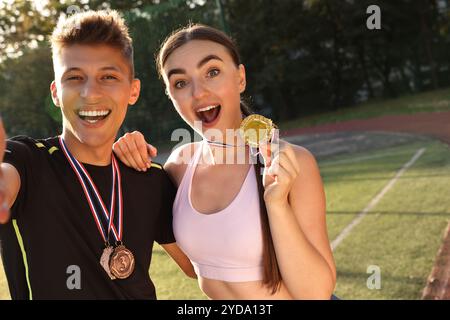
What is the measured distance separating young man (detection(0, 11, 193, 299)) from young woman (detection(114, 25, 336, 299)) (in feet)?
0.59

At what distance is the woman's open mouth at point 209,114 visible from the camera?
102 inches

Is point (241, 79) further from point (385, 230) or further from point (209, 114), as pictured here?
point (385, 230)

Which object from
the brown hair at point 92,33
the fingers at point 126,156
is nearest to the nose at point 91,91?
the brown hair at point 92,33

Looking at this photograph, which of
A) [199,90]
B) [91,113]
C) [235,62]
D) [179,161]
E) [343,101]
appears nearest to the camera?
[91,113]

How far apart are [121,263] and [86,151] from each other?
1.78ft

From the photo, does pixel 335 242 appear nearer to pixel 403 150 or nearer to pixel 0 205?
pixel 0 205

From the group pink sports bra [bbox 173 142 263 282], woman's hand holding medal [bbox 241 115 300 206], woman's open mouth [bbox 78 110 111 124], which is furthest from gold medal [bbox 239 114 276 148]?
woman's open mouth [bbox 78 110 111 124]

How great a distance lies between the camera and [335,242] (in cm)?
696

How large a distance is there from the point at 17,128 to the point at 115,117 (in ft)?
34.9

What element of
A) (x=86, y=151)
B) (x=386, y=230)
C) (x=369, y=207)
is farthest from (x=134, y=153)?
(x=369, y=207)

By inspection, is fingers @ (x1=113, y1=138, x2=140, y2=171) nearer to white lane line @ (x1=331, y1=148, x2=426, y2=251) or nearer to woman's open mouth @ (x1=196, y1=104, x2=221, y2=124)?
woman's open mouth @ (x1=196, y1=104, x2=221, y2=124)

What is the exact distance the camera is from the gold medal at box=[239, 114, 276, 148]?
7.76ft

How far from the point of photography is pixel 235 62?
2.77 metres

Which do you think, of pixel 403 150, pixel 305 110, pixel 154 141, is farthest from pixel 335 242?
pixel 305 110
